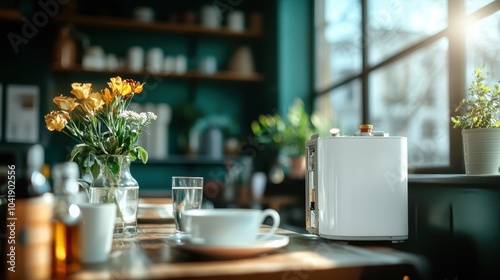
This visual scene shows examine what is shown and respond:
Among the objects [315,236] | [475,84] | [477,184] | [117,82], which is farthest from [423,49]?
[117,82]

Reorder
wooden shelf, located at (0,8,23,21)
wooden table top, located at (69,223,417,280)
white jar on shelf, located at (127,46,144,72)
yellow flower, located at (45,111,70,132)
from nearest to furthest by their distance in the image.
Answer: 1. wooden table top, located at (69,223,417,280)
2. yellow flower, located at (45,111,70,132)
3. wooden shelf, located at (0,8,23,21)
4. white jar on shelf, located at (127,46,144,72)

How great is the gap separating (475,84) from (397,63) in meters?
1.27

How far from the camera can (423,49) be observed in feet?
8.29

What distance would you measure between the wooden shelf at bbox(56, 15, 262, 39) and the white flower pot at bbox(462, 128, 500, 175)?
2.98 m

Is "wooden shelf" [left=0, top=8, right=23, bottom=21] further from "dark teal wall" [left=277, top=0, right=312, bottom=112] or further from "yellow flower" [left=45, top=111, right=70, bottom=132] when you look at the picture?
"yellow flower" [left=45, top=111, right=70, bottom=132]

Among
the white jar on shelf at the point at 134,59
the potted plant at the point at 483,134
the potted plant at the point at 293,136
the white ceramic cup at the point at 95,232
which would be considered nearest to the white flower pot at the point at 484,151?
the potted plant at the point at 483,134

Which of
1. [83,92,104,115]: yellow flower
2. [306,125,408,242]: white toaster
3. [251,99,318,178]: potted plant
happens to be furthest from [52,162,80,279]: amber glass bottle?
[251,99,318,178]: potted plant

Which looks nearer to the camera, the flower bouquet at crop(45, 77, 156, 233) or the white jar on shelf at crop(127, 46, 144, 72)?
the flower bouquet at crop(45, 77, 156, 233)

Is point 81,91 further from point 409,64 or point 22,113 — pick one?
point 22,113

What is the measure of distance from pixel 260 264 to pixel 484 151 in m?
0.86

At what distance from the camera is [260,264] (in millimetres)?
966

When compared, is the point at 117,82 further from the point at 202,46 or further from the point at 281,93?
the point at 202,46

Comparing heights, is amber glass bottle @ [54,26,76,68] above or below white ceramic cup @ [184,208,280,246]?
above

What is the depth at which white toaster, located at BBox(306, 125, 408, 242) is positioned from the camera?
1337 mm
